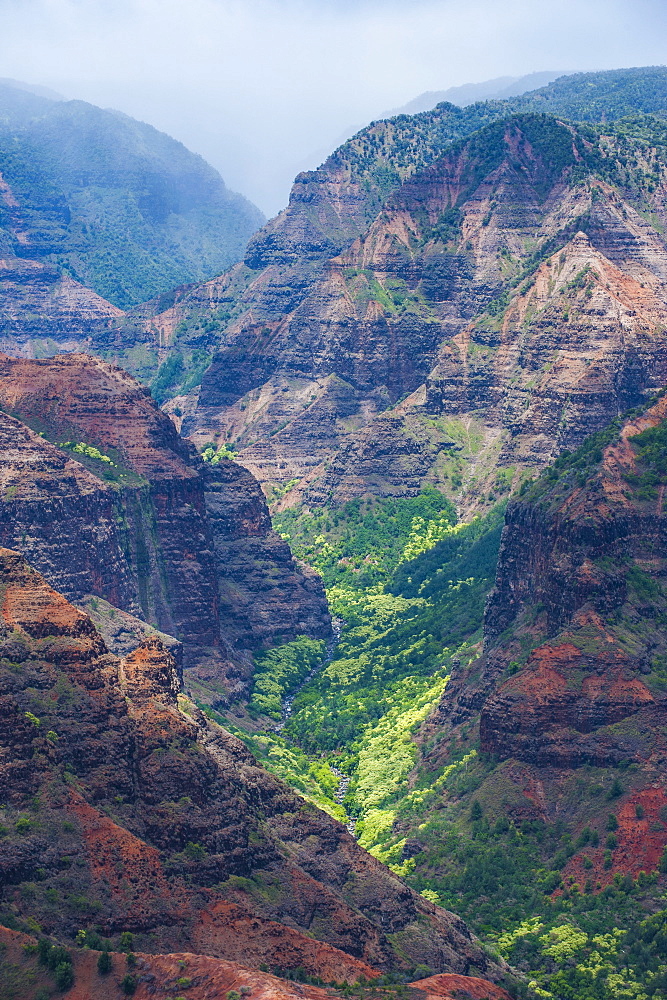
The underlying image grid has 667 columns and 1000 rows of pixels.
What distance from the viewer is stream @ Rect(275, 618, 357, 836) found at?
134762 millimetres

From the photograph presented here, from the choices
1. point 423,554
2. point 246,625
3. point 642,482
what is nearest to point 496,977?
point 642,482

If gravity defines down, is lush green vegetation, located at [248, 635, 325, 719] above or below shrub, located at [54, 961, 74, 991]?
below

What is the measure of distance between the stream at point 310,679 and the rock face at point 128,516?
188 inches

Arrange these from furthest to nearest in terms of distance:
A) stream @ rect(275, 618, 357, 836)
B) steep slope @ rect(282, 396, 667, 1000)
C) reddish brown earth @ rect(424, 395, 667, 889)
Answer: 1. stream @ rect(275, 618, 357, 836)
2. reddish brown earth @ rect(424, 395, 667, 889)
3. steep slope @ rect(282, 396, 667, 1000)

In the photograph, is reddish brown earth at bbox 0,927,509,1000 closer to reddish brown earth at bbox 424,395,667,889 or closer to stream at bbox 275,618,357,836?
reddish brown earth at bbox 424,395,667,889

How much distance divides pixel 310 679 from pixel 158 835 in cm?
8577

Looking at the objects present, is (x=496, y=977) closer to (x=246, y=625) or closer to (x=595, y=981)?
(x=595, y=981)

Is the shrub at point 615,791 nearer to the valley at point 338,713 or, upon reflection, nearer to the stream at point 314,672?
the valley at point 338,713

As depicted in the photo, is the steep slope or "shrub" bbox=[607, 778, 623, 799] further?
"shrub" bbox=[607, 778, 623, 799]

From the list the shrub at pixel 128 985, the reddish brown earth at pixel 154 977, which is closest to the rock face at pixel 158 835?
the reddish brown earth at pixel 154 977

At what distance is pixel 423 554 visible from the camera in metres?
194

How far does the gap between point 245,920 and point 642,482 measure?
53.5 metres

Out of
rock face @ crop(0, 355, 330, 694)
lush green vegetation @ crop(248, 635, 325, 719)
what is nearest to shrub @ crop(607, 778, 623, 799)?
rock face @ crop(0, 355, 330, 694)

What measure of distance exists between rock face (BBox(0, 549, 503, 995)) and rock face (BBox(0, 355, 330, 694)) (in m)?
46.6
